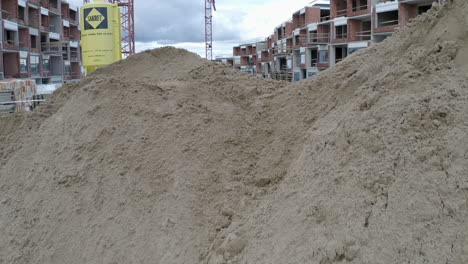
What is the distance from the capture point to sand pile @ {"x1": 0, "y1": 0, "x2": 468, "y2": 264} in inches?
116

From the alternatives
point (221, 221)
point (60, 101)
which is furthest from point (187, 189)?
point (60, 101)

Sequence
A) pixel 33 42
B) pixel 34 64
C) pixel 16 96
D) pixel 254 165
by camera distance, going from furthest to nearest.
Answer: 1. pixel 33 42
2. pixel 34 64
3. pixel 16 96
4. pixel 254 165

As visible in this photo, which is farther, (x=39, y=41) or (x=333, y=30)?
(x=39, y=41)

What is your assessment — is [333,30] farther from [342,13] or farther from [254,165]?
[254,165]

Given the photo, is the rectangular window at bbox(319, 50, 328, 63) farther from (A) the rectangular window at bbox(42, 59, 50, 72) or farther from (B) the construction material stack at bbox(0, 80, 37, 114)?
(B) the construction material stack at bbox(0, 80, 37, 114)

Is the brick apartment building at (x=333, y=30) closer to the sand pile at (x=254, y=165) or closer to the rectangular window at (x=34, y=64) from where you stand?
the sand pile at (x=254, y=165)

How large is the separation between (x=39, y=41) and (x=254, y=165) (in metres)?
44.0

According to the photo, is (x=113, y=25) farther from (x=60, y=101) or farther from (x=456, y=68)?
(x=456, y=68)

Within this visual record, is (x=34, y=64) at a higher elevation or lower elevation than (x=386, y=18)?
lower

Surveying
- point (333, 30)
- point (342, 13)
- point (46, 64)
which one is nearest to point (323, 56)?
point (333, 30)

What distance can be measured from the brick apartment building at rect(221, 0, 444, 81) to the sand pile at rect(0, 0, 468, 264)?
2435 centimetres

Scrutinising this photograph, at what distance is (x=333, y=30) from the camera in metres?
40.8

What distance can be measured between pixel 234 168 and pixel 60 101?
415 cm

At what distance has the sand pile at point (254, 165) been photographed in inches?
116
